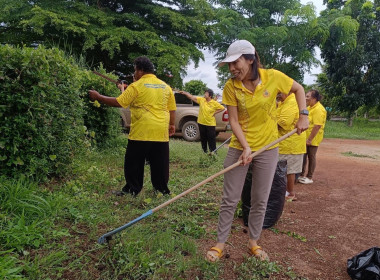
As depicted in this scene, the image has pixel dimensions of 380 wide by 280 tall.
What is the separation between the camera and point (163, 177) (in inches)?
158

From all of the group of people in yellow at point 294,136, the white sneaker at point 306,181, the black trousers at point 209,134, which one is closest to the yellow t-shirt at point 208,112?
the black trousers at point 209,134

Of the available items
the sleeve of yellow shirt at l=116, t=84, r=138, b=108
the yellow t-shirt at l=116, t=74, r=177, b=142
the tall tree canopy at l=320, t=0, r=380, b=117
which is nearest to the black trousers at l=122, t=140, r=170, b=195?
the yellow t-shirt at l=116, t=74, r=177, b=142

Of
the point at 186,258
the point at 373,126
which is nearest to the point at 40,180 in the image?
the point at 186,258

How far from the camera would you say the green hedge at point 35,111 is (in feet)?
10.2

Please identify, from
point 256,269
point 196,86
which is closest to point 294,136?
point 256,269

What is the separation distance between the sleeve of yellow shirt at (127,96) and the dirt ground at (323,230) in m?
1.82

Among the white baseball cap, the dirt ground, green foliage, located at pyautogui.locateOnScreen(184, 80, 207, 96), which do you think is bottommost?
the dirt ground

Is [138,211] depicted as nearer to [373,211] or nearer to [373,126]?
[373,211]

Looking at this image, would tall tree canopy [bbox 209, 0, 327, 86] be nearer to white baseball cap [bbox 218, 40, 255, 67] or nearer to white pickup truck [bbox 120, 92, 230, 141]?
white pickup truck [bbox 120, 92, 230, 141]

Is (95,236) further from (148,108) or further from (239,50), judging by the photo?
(239,50)

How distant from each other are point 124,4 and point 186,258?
16.7 meters

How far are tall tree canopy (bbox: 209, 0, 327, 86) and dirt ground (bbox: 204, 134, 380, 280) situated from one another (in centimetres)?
1239

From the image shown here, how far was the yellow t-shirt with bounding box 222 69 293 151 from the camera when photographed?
2.53 metres

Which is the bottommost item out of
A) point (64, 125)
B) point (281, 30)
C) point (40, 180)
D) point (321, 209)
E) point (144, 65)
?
point (321, 209)
